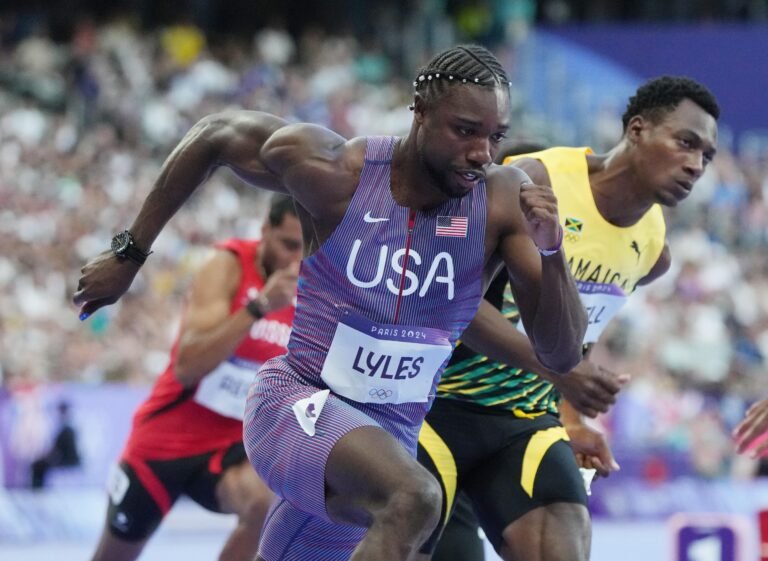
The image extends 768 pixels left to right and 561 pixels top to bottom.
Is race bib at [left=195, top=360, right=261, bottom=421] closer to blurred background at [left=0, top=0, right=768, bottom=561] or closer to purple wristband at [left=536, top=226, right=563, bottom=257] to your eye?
blurred background at [left=0, top=0, right=768, bottom=561]

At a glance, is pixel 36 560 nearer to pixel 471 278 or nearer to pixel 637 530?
pixel 637 530

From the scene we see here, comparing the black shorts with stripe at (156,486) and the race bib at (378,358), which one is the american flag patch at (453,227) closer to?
the race bib at (378,358)

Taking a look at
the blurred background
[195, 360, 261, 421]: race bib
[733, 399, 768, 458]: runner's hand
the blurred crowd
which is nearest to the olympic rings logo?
[733, 399, 768, 458]: runner's hand

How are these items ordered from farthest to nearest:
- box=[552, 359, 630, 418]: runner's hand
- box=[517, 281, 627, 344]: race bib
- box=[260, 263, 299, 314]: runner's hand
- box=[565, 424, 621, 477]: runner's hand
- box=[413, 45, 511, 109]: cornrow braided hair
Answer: box=[260, 263, 299, 314]: runner's hand < box=[565, 424, 621, 477]: runner's hand < box=[517, 281, 627, 344]: race bib < box=[552, 359, 630, 418]: runner's hand < box=[413, 45, 511, 109]: cornrow braided hair

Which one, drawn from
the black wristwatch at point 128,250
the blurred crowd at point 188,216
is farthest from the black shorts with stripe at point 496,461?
the blurred crowd at point 188,216

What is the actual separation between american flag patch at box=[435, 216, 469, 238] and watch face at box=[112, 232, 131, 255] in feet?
3.88

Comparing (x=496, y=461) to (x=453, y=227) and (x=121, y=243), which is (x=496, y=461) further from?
(x=121, y=243)

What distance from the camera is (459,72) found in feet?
15.5

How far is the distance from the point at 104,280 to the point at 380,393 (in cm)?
111

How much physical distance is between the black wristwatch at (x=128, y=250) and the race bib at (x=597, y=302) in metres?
1.59

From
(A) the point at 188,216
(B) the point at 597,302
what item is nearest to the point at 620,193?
(B) the point at 597,302

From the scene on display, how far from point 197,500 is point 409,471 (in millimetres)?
3111

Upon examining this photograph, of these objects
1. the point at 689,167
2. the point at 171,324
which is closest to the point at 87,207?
the point at 171,324

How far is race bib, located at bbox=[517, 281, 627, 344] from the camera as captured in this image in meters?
5.88
